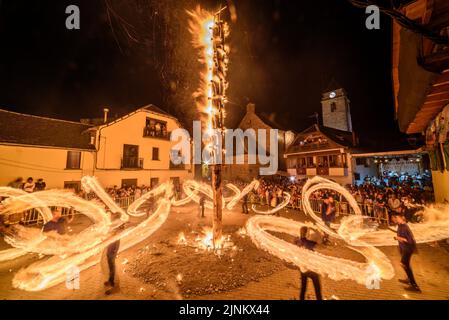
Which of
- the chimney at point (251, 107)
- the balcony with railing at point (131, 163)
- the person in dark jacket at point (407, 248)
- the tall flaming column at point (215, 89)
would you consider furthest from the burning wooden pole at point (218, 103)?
the chimney at point (251, 107)

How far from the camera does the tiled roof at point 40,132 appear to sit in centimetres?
1559

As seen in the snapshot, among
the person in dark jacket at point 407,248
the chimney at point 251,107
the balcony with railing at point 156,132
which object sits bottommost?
the person in dark jacket at point 407,248

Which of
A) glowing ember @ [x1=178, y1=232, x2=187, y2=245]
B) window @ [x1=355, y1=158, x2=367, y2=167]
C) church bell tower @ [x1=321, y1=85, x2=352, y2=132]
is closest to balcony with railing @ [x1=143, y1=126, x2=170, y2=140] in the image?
glowing ember @ [x1=178, y1=232, x2=187, y2=245]

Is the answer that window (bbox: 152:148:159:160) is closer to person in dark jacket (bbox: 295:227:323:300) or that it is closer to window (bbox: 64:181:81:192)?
window (bbox: 64:181:81:192)

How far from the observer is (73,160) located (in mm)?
18141

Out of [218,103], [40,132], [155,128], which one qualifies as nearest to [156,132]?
[155,128]

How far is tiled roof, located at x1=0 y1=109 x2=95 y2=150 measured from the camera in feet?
51.2

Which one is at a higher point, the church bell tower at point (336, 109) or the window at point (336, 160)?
the church bell tower at point (336, 109)

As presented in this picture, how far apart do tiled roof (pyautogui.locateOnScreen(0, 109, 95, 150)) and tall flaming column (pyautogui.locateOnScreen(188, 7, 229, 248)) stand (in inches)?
647

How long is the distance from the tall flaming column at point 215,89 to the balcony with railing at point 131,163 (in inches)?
664

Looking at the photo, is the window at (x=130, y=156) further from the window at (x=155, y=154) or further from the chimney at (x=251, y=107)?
the chimney at (x=251, y=107)

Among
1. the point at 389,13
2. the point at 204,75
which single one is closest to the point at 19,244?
the point at 204,75

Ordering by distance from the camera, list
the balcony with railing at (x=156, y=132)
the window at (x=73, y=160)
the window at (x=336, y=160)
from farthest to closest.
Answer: the balcony with railing at (x=156, y=132), the window at (x=336, y=160), the window at (x=73, y=160)
